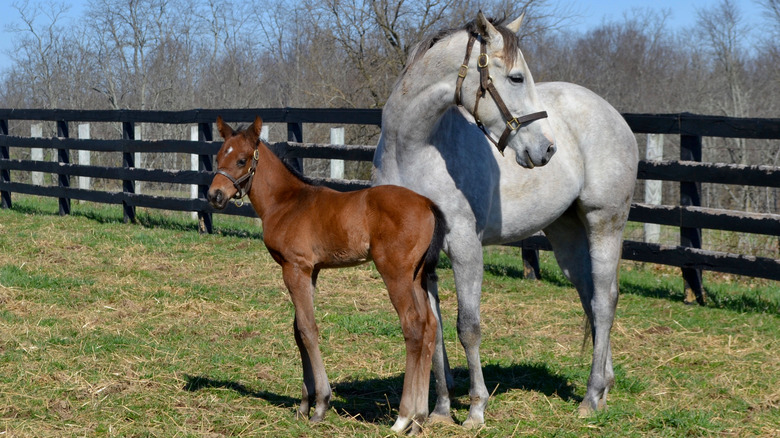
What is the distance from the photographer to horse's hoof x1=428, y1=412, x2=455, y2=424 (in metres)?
3.85

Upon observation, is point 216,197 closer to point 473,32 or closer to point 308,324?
point 308,324

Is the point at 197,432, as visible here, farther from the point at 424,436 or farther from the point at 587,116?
the point at 587,116

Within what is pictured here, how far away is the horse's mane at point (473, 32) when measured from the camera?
364 centimetres

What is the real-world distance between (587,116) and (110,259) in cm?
565

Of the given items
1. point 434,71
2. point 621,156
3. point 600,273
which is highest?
point 434,71

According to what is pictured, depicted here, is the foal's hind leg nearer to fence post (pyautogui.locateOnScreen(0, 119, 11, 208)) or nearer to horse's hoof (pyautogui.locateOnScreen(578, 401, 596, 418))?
horse's hoof (pyautogui.locateOnScreen(578, 401, 596, 418))

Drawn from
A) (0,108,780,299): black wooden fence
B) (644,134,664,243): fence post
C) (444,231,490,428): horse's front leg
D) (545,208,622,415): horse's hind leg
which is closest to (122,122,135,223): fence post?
(0,108,780,299): black wooden fence

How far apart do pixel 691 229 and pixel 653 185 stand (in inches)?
36.9

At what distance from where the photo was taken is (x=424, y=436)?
3.57 metres

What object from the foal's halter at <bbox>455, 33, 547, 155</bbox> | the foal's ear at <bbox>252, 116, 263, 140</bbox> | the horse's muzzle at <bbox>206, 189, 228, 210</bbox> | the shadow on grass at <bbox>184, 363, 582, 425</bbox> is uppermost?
the foal's halter at <bbox>455, 33, 547, 155</bbox>

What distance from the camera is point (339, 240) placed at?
11.9ft

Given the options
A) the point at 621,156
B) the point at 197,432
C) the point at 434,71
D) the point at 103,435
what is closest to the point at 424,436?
the point at 197,432

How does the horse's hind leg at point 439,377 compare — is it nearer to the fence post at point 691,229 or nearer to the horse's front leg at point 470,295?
the horse's front leg at point 470,295

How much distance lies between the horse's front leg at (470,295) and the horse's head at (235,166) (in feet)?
3.55
